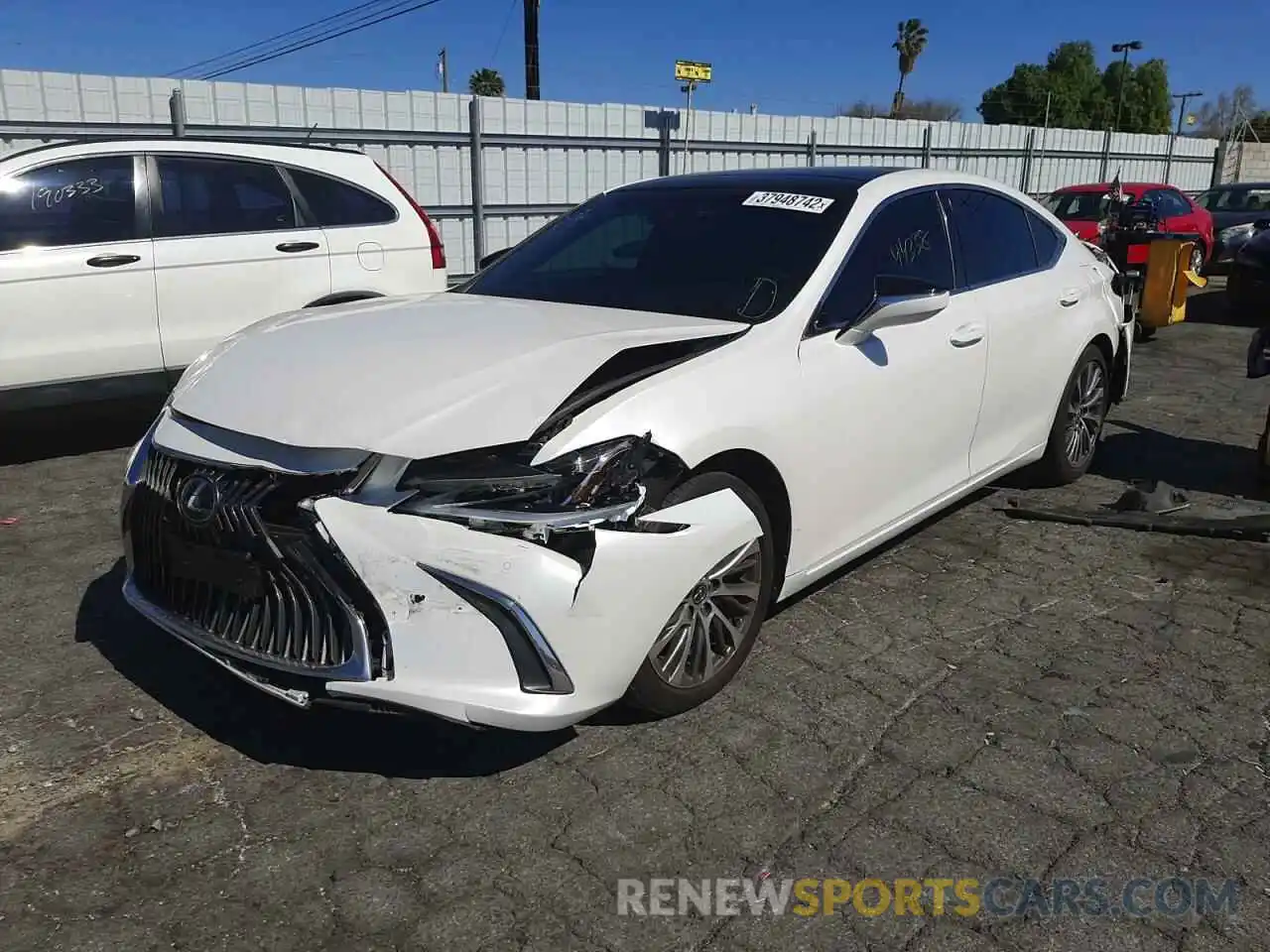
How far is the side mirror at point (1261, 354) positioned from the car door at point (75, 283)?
20.6ft

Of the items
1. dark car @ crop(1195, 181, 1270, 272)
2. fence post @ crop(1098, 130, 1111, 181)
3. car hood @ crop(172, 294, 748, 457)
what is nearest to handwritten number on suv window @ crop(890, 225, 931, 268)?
car hood @ crop(172, 294, 748, 457)

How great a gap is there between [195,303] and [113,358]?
22.0 inches

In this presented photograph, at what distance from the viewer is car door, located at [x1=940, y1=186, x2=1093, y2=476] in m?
4.34

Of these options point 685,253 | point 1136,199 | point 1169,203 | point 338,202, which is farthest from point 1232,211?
point 685,253

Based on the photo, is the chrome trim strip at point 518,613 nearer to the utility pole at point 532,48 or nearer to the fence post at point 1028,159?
the fence post at point 1028,159

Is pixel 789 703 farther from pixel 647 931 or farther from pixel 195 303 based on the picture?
pixel 195 303

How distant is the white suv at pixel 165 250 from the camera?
216 inches

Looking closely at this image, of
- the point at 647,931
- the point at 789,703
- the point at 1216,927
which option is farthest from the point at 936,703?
the point at 647,931

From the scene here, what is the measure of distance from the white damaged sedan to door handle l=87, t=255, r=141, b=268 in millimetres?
2626

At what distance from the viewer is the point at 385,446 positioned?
253cm

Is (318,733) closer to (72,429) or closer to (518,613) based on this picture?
(518,613)

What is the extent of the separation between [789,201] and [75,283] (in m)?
4.02

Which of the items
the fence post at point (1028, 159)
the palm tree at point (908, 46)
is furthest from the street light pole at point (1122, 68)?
the fence post at point (1028, 159)

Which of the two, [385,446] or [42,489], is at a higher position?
[385,446]
